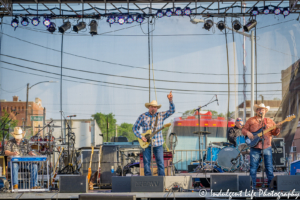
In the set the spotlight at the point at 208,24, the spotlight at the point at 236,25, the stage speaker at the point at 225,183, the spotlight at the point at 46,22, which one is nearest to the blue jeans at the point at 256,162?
the stage speaker at the point at 225,183

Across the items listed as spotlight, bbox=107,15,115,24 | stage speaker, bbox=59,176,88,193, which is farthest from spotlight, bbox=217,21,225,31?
stage speaker, bbox=59,176,88,193

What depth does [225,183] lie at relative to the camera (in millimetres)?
5137

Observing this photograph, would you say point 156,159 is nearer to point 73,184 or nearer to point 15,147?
point 73,184

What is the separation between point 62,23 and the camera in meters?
9.50

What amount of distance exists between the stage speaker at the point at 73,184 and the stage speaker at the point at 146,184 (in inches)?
28.7

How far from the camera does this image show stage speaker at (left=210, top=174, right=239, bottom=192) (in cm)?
512

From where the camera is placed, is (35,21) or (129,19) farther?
(35,21)

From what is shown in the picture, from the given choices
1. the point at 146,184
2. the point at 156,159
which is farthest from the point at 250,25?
the point at 146,184

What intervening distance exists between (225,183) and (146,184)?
1117mm

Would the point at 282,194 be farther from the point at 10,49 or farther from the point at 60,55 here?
the point at 10,49

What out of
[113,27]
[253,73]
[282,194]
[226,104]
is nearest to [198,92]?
[226,104]

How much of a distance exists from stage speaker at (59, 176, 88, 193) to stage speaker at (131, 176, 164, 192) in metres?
0.73

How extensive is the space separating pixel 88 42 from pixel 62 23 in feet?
2.68

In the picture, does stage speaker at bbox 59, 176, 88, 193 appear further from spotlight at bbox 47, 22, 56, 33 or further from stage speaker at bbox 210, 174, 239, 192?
spotlight at bbox 47, 22, 56, 33
